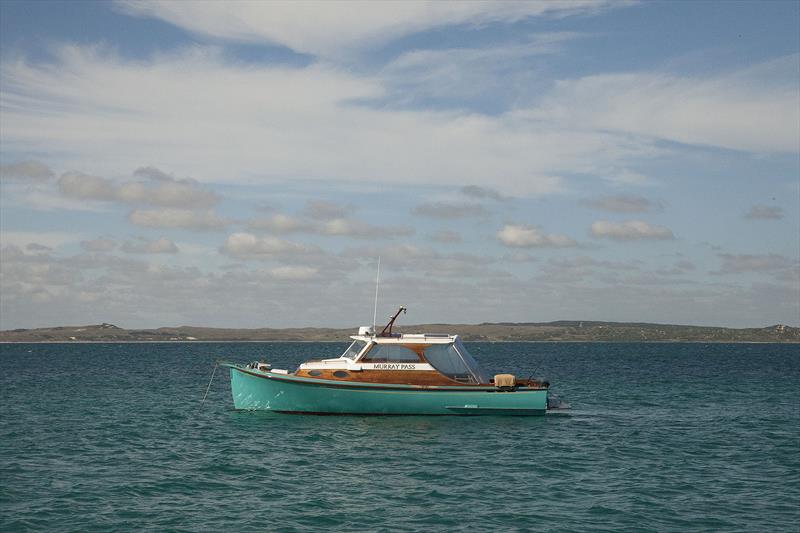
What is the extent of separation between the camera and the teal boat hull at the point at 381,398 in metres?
33.1

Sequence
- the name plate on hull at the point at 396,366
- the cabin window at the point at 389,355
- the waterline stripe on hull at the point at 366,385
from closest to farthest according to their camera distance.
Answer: the waterline stripe on hull at the point at 366,385 → the name plate on hull at the point at 396,366 → the cabin window at the point at 389,355

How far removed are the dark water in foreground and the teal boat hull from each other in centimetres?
51

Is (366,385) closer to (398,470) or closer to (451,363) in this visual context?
(451,363)

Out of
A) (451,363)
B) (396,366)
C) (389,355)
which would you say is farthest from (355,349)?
(451,363)

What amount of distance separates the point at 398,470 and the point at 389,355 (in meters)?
10.1

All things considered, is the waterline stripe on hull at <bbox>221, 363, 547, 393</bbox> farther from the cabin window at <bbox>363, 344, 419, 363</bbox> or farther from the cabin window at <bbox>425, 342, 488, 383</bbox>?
the cabin window at <bbox>363, 344, 419, 363</bbox>

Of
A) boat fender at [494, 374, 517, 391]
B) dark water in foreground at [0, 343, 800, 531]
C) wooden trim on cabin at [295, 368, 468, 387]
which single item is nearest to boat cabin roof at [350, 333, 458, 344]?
wooden trim on cabin at [295, 368, 468, 387]

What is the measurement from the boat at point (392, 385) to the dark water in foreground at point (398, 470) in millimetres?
607

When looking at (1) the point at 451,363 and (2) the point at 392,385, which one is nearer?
(2) the point at 392,385

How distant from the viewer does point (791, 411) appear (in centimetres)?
4097

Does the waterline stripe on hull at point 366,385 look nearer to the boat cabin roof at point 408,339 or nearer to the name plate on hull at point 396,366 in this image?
the name plate on hull at point 396,366

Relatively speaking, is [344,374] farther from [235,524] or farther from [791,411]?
[791,411]

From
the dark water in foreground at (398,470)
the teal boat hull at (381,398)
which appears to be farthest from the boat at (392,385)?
the dark water in foreground at (398,470)

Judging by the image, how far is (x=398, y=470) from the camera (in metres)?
24.2
